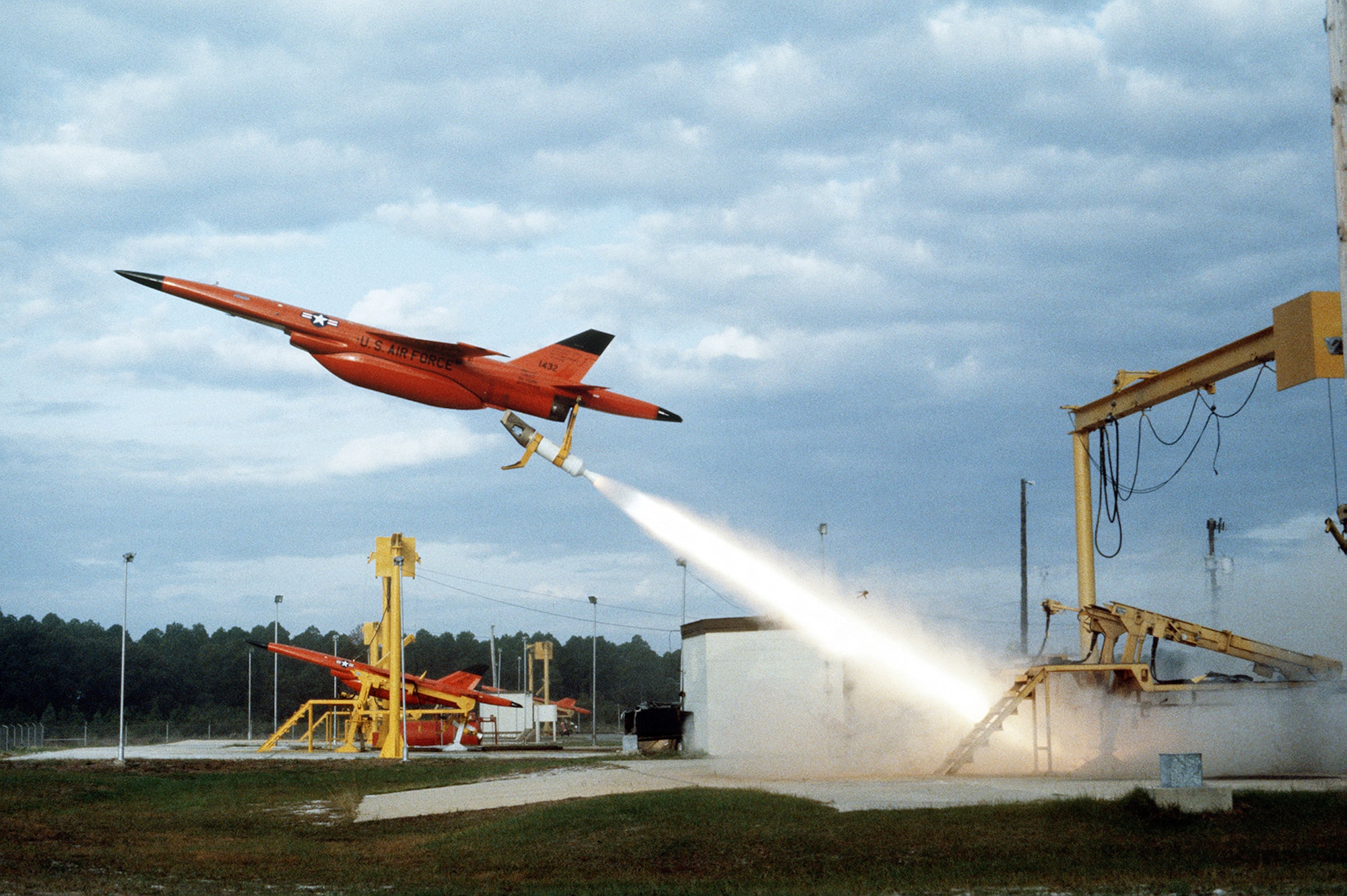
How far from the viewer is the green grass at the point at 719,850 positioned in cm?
1449

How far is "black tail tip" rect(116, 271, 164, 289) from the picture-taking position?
25.5 metres

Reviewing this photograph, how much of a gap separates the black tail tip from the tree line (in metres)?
73.1

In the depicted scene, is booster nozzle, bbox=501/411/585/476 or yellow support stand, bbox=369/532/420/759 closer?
booster nozzle, bbox=501/411/585/476

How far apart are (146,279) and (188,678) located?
338 ft

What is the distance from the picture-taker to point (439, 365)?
24953 millimetres

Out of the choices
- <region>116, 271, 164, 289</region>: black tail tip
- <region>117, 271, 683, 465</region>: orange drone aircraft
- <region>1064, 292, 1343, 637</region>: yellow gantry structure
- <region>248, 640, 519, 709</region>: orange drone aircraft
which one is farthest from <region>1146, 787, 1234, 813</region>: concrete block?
<region>248, 640, 519, 709</region>: orange drone aircraft

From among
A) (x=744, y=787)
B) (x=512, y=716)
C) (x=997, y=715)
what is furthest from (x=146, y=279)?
(x=512, y=716)

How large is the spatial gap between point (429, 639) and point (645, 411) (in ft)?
424

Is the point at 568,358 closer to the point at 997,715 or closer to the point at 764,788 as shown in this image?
the point at 764,788

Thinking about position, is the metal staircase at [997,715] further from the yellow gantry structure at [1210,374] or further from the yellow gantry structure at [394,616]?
the yellow gantry structure at [394,616]

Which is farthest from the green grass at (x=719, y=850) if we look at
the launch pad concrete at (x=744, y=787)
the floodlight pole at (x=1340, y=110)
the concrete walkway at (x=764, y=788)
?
the floodlight pole at (x=1340, y=110)

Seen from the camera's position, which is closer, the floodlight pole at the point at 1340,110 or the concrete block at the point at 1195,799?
the floodlight pole at the point at 1340,110

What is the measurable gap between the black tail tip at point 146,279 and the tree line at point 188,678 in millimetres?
73105

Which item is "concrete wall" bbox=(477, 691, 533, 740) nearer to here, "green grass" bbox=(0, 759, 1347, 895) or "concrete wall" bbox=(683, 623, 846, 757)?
"concrete wall" bbox=(683, 623, 846, 757)
